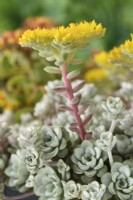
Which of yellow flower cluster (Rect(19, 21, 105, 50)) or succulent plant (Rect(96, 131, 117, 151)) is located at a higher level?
yellow flower cluster (Rect(19, 21, 105, 50))

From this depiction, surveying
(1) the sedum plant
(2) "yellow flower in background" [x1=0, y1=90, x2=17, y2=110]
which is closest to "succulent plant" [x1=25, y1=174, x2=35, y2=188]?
(1) the sedum plant

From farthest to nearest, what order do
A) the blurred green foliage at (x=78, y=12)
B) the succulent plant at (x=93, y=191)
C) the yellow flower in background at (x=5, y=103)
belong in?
the blurred green foliage at (x=78, y=12) → the yellow flower in background at (x=5, y=103) → the succulent plant at (x=93, y=191)

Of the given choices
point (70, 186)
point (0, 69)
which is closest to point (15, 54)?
point (0, 69)

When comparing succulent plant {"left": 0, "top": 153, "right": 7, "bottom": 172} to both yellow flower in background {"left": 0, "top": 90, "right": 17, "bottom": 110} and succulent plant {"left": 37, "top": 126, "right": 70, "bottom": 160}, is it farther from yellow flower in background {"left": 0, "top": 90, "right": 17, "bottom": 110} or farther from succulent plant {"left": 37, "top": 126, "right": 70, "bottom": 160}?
yellow flower in background {"left": 0, "top": 90, "right": 17, "bottom": 110}

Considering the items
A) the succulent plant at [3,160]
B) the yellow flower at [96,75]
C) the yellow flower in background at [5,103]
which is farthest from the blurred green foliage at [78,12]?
the succulent plant at [3,160]

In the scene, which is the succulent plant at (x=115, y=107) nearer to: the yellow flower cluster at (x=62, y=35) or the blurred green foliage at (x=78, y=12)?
the yellow flower cluster at (x=62, y=35)
